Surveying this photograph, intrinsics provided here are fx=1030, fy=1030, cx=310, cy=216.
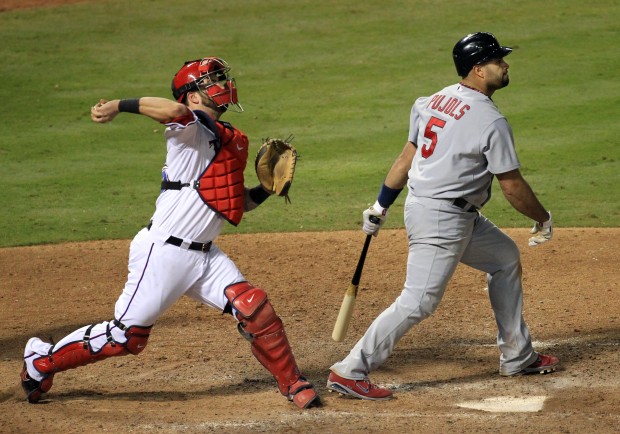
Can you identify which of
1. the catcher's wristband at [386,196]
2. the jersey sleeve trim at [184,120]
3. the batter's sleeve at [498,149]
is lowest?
the catcher's wristband at [386,196]

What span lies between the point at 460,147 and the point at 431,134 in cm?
19

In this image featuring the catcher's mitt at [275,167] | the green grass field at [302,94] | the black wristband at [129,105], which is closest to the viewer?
the black wristband at [129,105]

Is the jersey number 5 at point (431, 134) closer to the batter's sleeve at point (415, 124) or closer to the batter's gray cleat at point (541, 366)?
the batter's sleeve at point (415, 124)

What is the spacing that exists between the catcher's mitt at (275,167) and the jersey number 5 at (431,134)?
0.66 meters

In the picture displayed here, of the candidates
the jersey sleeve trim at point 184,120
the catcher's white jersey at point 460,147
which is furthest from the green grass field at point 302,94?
the jersey sleeve trim at point 184,120

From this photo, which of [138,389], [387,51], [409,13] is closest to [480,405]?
[138,389]

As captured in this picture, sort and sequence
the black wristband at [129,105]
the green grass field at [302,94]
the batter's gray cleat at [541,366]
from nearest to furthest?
the black wristband at [129,105] → the batter's gray cleat at [541,366] → the green grass field at [302,94]

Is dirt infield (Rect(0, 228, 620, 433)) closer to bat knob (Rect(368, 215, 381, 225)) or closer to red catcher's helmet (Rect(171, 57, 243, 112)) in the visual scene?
bat knob (Rect(368, 215, 381, 225))

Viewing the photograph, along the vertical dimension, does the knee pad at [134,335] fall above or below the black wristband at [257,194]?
below

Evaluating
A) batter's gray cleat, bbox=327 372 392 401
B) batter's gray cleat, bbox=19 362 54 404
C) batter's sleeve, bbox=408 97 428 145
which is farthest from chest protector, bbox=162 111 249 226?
batter's gray cleat, bbox=19 362 54 404

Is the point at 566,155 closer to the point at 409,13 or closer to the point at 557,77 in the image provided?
the point at 557,77

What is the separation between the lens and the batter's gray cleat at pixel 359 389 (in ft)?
16.8

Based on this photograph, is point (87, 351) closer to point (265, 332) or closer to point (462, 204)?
point (265, 332)

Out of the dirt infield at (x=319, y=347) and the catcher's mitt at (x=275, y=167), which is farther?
the catcher's mitt at (x=275, y=167)
